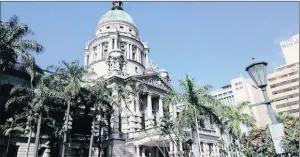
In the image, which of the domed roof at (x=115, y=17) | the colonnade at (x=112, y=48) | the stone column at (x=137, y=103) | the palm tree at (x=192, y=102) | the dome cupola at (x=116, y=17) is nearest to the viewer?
the palm tree at (x=192, y=102)

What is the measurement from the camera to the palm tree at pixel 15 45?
2234 centimetres

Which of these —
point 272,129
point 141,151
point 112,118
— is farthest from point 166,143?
point 272,129

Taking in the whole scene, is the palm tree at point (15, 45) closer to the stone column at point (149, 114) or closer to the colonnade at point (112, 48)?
the stone column at point (149, 114)

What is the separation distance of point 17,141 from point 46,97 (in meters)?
7.13

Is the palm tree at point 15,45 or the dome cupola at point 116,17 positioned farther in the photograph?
the dome cupola at point 116,17

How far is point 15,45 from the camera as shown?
22.6 metres

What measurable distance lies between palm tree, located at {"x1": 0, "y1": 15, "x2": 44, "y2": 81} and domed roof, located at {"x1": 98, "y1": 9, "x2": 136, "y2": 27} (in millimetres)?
34515

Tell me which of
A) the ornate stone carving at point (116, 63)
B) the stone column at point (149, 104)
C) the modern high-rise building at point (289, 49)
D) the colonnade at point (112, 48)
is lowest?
the stone column at point (149, 104)

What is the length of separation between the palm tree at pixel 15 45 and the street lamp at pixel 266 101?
20.3 metres

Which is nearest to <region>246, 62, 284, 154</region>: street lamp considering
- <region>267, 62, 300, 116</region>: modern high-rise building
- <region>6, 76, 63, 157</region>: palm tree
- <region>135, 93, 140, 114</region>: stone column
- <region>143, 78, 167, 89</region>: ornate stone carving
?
<region>6, 76, 63, 157</region>: palm tree

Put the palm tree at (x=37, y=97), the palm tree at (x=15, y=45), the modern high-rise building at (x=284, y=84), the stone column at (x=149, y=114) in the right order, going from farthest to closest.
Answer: the modern high-rise building at (x=284, y=84)
the stone column at (x=149, y=114)
the palm tree at (x=37, y=97)
the palm tree at (x=15, y=45)

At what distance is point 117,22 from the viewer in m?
56.6

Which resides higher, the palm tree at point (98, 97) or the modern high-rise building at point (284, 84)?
the modern high-rise building at point (284, 84)

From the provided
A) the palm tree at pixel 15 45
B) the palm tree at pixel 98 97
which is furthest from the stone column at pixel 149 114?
the palm tree at pixel 15 45
